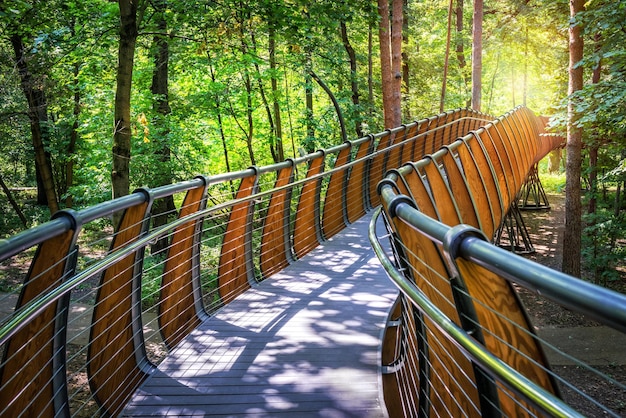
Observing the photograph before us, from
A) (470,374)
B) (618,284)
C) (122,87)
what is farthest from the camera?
(618,284)

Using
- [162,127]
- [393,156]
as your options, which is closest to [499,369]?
[393,156]

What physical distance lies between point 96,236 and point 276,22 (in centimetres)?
1345

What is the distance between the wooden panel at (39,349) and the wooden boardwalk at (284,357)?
716mm

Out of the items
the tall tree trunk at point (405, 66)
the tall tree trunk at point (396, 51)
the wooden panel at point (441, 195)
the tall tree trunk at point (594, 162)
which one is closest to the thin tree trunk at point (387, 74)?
the tall tree trunk at point (396, 51)

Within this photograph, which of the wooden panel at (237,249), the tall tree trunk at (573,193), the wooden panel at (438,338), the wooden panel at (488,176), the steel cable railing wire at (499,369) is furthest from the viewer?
the tall tree trunk at (573,193)

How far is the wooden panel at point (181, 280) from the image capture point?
4.12 metres

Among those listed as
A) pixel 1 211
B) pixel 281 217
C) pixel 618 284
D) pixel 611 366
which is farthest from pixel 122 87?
pixel 1 211

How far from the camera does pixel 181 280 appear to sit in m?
4.35

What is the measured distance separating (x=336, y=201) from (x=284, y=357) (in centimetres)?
484

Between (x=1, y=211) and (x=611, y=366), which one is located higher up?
(x=1, y=211)

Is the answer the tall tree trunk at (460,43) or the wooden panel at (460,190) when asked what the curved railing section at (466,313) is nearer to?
the wooden panel at (460,190)

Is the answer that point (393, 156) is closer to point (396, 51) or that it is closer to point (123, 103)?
point (396, 51)

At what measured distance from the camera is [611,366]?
1081cm

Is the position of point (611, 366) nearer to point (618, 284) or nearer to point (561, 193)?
point (618, 284)
